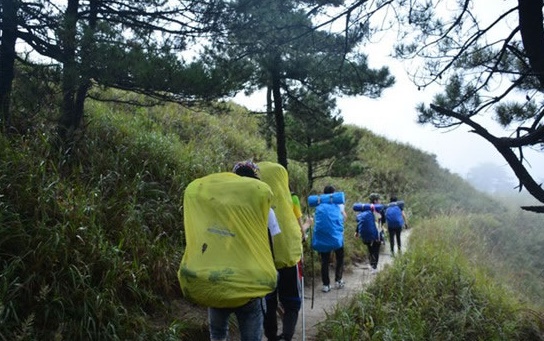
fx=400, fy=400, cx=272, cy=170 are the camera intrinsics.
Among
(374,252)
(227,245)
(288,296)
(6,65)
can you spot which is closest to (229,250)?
(227,245)

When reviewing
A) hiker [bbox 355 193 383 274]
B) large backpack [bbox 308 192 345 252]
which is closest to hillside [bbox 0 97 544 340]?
large backpack [bbox 308 192 345 252]

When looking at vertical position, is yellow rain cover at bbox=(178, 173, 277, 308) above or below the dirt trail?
above

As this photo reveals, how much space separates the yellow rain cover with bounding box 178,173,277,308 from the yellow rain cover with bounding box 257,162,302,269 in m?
0.77

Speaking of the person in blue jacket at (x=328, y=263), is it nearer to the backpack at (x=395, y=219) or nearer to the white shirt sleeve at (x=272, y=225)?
the white shirt sleeve at (x=272, y=225)

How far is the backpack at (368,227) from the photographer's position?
26.0ft

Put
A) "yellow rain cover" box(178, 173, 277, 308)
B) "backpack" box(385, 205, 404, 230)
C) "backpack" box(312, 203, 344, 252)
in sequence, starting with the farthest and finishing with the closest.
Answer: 1. "backpack" box(385, 205, 404, 230)
2. "backpack" box(312, 203, 344, 252)
3. "yellow rain cover" box(178, 173, 277, 308)

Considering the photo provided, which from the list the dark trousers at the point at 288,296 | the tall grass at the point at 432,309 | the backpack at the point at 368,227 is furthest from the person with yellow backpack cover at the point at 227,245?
the backpack at the point at 368,227

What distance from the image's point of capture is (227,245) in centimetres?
258

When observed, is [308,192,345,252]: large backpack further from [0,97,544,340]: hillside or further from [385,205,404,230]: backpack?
[385,205,404,230]: backpack

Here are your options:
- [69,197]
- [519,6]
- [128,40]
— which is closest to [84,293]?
[69,197]

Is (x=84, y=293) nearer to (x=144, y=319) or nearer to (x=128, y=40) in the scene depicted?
(x=144, y=319)

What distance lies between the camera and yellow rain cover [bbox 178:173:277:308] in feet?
8.34

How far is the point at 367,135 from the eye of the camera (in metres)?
26.3

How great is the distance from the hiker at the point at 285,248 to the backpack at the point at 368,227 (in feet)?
14.0
